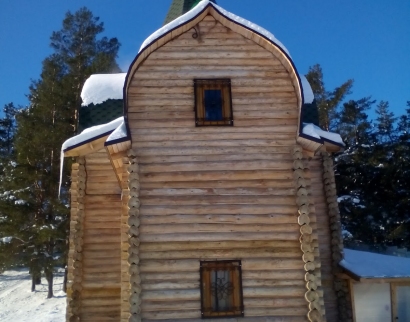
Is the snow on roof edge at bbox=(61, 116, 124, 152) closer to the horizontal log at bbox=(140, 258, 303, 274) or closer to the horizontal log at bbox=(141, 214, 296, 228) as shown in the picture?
the horizontal log at bbox=(141, 214, 296, 228)

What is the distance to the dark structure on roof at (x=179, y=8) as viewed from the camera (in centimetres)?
1376

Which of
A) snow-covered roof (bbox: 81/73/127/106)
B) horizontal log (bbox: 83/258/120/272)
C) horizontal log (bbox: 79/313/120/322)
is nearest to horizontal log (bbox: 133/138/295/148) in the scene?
horizontal log (bbox: 83/258/120/272)

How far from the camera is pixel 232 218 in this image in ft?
25.9

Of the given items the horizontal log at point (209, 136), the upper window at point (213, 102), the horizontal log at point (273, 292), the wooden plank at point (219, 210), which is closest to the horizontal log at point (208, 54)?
the upper window at point (213, 102)

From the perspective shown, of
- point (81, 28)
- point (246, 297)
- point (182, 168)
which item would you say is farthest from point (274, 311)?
point (81, 28)

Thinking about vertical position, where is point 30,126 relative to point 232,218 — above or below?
above

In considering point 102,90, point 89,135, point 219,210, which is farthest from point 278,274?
point 102,90

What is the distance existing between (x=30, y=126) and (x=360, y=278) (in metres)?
16.9

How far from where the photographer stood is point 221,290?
7.62 metres

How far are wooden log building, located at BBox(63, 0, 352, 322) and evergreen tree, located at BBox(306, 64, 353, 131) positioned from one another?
51.1ft

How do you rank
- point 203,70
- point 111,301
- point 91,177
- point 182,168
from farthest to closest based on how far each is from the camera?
point 91,177, point 111,301, point 203,70, point 182,168

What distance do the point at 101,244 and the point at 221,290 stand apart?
3883 mm

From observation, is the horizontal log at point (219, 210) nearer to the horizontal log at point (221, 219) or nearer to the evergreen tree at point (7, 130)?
the horizontal log at point (221, 219)

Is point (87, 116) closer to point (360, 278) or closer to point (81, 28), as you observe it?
point (360, 278)
